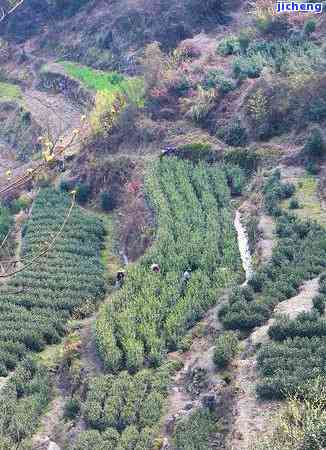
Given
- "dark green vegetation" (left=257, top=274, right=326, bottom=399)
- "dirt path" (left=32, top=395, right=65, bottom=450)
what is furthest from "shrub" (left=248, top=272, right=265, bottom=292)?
"dirt path" (left=32, top=395, right=65, bottom=450)

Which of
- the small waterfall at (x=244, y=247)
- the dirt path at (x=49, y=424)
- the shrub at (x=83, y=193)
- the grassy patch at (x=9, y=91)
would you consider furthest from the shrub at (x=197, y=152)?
the grassy patch at (x=9, y=91)

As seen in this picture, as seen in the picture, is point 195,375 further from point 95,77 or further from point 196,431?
point 95,77

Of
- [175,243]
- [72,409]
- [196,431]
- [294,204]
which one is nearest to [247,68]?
[294,204]

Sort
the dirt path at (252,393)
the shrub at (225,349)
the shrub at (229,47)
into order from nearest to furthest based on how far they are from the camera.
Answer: the dirt path at (252,393), the shrub at (225,349), the shrub at (229,47)

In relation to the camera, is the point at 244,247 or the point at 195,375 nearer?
the point at 195,375

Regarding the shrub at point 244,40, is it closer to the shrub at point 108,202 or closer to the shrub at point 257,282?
the shrub at point 108,202

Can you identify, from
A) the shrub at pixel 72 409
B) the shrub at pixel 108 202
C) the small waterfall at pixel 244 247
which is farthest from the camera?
the shrub at pixel 108 202

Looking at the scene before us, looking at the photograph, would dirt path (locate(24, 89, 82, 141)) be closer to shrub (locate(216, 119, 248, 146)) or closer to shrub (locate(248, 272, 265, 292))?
shrub (locate(216, 119, 248, 146))
